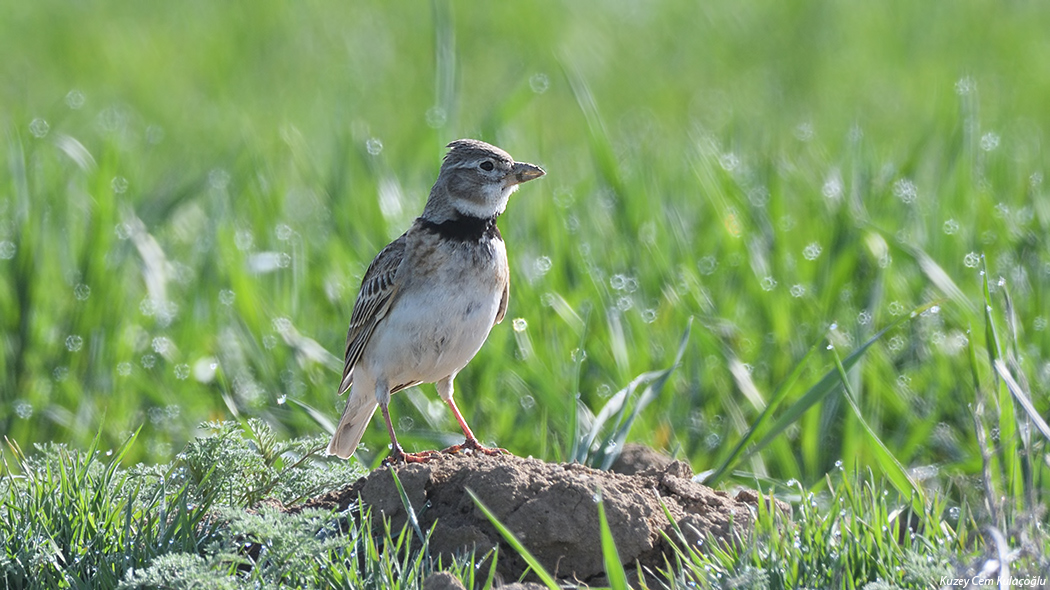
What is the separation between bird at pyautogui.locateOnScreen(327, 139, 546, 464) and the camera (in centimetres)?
494

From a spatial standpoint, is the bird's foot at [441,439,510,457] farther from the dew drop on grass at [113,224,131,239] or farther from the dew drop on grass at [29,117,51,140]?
the dew drop on grass at [29,117,51,140]

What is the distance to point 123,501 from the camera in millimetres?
4098

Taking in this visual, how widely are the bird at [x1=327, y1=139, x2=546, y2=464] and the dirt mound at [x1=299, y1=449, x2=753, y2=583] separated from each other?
0.62m

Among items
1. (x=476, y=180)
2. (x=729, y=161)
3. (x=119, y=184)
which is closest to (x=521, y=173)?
(x=476, y=180)

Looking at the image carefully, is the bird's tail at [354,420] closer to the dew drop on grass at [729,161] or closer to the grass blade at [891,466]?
the grass blade at [891,466]

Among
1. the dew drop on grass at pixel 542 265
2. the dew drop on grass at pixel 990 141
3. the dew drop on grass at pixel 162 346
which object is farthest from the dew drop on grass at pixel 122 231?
the dew drop on grass at pixel 990 141

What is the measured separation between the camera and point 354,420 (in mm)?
5309

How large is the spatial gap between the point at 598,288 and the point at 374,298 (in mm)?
1433

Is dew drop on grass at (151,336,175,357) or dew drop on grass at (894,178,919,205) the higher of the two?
dew drop on grass at (894,178,919,205)

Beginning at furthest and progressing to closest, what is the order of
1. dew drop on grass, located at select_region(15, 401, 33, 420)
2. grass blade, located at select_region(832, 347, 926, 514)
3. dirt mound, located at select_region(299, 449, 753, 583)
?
dew drop on grass, located at select_region(15, 401, 33, 420), grass blade, located at select_region(832, 347, 926, 514), dirt mound, located at select_region(299, 449, 753, 583)

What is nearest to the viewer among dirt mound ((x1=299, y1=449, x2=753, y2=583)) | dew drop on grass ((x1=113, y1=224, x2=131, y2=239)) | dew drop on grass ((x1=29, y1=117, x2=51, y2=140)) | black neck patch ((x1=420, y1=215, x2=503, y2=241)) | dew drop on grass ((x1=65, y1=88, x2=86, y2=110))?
dirt mound ((x1=299, y1=449, x2=753, y2=583))

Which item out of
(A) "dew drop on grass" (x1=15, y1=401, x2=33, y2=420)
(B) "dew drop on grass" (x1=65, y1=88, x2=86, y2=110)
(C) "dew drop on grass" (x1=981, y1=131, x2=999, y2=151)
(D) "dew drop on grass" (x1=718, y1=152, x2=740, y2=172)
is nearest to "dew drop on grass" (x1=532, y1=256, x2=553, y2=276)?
(D) "dew drop on grass" (x1=718, y1=152, x2=740, y2=172)

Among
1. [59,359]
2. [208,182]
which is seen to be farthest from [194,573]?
[208,182]

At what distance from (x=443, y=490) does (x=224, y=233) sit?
11.9ft
